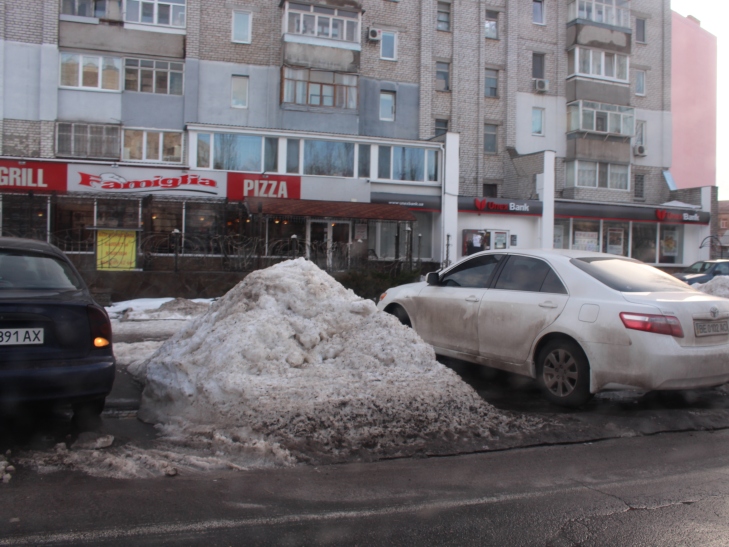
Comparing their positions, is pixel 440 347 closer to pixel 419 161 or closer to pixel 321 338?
pixel 321 338

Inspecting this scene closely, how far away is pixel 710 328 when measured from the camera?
5672 mm

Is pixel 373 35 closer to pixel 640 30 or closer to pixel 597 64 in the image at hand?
pixel 597 64

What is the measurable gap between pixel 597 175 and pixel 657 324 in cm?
2866

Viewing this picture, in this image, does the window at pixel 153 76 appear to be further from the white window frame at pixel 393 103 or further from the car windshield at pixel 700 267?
the car windshield at pixel 700 267

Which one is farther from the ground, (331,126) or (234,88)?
(234,88)

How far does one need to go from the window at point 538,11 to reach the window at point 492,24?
234 cm

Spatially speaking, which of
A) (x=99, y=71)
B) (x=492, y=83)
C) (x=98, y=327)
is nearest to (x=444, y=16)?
(x=492, y=83)

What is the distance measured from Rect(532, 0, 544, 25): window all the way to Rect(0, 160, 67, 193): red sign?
935 inches

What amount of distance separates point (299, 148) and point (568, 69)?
15712 mm

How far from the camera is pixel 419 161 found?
2725 cm

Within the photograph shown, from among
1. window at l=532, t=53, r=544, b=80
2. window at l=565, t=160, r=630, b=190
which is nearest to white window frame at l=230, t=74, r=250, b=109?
window at l=532, t=53, r=544, b=80

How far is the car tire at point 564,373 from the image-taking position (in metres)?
5.74

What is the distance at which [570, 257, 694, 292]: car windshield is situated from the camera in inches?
236

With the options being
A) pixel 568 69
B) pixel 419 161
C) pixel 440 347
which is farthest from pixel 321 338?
pixel 568 69
